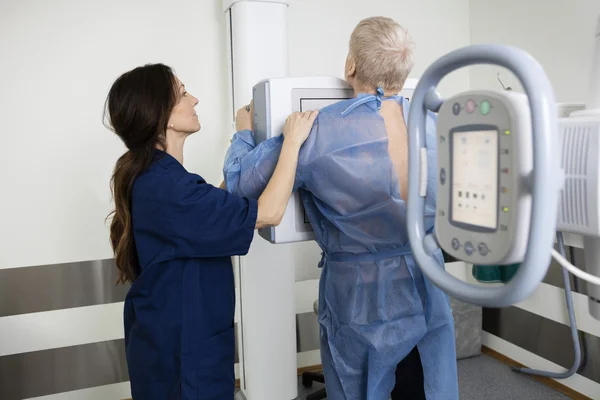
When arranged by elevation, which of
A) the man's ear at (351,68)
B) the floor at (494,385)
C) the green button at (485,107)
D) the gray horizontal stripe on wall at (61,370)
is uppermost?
the man's ear at (351,68)

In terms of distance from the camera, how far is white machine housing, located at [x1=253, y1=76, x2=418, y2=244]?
1.54 m

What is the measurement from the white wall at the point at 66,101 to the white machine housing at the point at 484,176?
2.02 metres

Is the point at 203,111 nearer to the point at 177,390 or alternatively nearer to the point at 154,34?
the point at 154,34

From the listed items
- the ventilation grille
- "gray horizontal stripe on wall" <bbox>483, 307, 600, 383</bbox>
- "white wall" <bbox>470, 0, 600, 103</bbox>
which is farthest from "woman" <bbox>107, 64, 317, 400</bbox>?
"gray horizontal stripe on wall" <bbox>483, 307, 600, 383</bbox>

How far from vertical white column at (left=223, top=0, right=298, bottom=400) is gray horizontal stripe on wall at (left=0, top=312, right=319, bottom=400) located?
61 cm

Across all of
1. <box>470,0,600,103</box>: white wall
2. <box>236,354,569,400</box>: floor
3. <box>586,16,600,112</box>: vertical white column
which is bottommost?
<box>236,354,569,400</box>: floor

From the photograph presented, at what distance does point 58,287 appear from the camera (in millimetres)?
2498

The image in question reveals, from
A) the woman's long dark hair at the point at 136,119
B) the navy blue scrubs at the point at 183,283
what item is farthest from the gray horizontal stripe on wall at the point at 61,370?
the woman's long dark hair at the point at 136,119

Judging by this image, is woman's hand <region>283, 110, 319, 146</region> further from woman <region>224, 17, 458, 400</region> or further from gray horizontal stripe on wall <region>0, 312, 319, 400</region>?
gray horizontal stripe on wall <region>0, 312, 319, 400</region>

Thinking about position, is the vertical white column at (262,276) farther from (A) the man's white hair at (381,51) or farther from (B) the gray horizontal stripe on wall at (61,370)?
(A) the man's white hair at (381,51)

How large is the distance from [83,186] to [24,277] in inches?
18.7

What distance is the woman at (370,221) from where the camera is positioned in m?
1.42

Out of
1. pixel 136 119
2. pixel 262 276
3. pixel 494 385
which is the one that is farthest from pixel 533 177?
pixel 494 385

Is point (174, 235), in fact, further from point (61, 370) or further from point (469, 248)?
point (61, 370)
